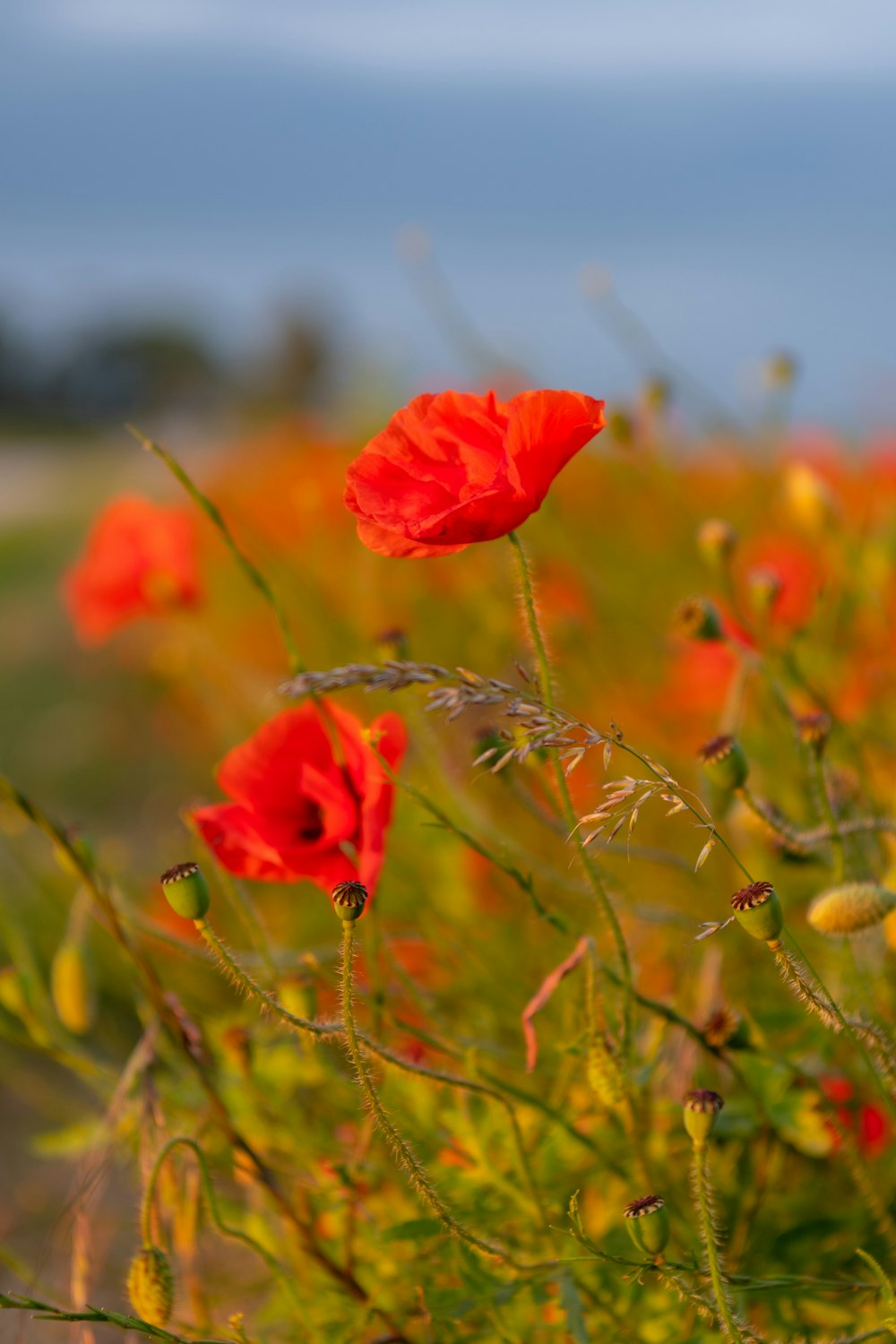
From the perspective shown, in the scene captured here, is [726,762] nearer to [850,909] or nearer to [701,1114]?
[850,909]

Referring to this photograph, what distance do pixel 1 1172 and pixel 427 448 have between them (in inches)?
62.5

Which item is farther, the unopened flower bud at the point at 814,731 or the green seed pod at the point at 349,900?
the unopened flower bud at the point at 814,731

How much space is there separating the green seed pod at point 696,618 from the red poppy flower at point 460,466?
31 centimetres

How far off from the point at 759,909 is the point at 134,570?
1362 millimetres

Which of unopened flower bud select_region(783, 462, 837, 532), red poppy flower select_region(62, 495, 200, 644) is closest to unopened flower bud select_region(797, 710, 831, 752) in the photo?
unopened flower bud select_region(783, 462, 837, 532)

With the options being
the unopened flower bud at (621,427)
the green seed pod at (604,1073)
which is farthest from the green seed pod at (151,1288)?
the unopened flower bud at (621,427)

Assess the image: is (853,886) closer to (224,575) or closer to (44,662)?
(224,575)

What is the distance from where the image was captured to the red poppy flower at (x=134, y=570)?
1.91 metres

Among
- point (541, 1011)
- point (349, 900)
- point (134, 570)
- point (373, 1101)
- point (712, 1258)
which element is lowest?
point (541, 1011)

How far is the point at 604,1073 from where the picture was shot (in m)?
0.98

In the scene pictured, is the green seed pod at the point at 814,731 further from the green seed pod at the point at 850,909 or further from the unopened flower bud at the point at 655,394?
the unopened flower bud at the point at 655,394

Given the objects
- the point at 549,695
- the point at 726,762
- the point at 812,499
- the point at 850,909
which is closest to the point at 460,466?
the point at 549,695

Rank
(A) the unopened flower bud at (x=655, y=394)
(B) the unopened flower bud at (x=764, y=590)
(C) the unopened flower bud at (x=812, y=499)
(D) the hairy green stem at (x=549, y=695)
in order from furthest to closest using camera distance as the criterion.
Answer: (A) the unopened flower bud at (x=655, y=394), (C) the unopened flower bud at (x=812, y=499), (B) the unopened flower bud at (x=764, y=590), (D) the hairy green stem at (x=549, y=695)

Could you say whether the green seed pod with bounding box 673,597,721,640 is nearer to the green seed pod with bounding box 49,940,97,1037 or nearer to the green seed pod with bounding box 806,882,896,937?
the green seed pod with bounding box 806,882,896,937
